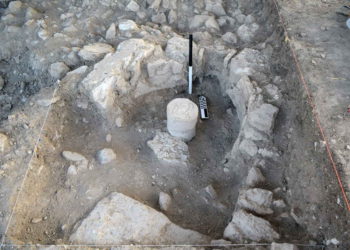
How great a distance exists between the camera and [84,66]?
4.51 m

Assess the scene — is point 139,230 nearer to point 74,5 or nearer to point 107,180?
point 107,180

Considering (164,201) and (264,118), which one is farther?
(264,118)

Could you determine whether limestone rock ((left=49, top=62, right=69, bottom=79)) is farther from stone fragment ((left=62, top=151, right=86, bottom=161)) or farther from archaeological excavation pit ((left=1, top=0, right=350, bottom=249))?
stone fragment ((left=62, top=151, right=86, bottom=161))

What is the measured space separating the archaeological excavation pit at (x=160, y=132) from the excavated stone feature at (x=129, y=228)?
0.01 m

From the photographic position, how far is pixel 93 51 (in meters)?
4.69

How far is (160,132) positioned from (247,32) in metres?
2.00

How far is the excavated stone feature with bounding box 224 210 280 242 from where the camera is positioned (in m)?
3.03

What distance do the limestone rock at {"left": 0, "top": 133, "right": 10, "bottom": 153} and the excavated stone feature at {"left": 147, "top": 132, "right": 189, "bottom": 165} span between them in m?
1.63

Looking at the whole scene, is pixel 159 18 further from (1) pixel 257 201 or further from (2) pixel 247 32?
(1) pixel 257 201

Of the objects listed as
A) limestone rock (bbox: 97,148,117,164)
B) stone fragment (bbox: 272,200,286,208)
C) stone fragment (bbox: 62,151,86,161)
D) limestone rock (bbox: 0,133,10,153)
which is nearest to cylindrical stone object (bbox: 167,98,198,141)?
limestone rock (bbox: 97,148,117,164)

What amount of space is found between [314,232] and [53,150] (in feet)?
9.72

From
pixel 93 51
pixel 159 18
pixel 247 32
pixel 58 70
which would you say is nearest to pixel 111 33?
pixel 93 51

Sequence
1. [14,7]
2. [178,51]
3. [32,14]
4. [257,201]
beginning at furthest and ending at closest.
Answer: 1. [14,7]
2. [32,14]
3. [178,51]
4. [257,201]

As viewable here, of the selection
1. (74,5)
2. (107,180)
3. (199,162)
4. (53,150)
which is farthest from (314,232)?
(74,5)
